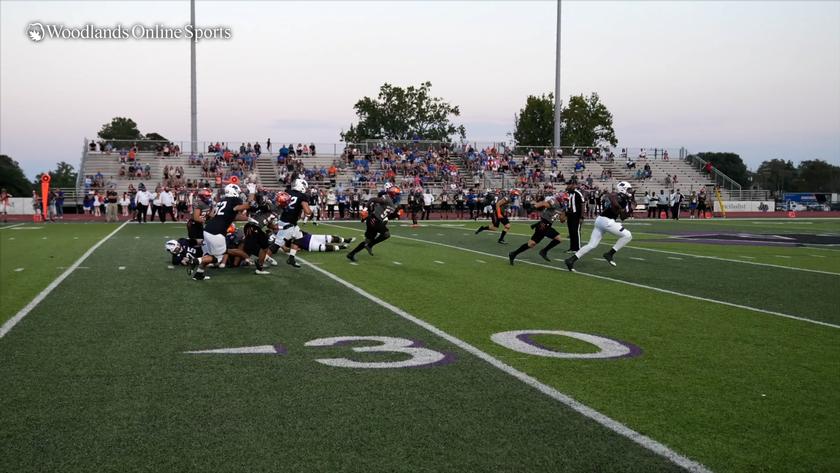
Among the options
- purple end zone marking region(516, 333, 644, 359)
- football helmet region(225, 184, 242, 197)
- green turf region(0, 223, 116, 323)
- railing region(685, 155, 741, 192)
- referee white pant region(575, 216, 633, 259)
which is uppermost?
railing region(685, 155, 741, 192)

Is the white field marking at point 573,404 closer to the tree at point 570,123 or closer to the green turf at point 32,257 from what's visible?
the green turf at point 32,257

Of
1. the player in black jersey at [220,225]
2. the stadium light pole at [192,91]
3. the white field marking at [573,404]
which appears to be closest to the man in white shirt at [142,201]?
the stadium light pole at [192,91]

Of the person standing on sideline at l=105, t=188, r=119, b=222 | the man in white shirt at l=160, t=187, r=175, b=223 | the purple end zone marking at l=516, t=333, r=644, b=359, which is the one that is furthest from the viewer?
the person standing on sideline at l=105, t=188, r=119, b=222

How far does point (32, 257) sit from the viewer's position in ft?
54.4

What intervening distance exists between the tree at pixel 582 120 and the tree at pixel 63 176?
76.6 metres

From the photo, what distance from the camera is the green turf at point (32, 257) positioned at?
34.8 feet

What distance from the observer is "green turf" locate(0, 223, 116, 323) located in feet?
34.8

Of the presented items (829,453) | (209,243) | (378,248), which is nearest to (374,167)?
(378,248)

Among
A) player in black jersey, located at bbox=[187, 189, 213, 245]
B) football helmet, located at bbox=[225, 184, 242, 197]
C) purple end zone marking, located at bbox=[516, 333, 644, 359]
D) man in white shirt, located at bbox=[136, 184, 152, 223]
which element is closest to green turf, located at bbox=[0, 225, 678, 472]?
purple end zone marking, located at bbox=[516, 333, 644, 359]

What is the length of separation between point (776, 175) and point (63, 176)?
13355 centimetres

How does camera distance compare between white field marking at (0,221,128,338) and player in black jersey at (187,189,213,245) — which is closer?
white field marking at (0,221,128,338)

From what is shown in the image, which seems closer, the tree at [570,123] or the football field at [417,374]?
the football field at [417,374]

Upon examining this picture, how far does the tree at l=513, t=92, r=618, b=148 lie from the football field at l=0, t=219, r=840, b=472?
71670mm

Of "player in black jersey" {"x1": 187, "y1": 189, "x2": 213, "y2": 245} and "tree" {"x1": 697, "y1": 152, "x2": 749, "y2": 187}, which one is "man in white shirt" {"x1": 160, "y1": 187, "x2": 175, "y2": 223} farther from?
"tree" {"x1": 697, "y1": 152, "x2": 749, "y2": 187}
